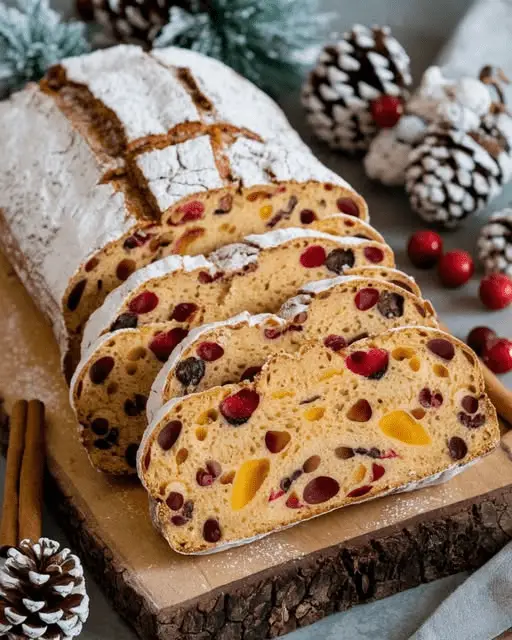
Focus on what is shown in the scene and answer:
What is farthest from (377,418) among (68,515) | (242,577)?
(68,515)

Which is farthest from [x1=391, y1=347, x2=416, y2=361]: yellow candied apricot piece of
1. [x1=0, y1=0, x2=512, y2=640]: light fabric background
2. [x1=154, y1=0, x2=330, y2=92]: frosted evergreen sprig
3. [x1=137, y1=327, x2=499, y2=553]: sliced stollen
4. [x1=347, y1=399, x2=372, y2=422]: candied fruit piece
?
[x1=154, y1=0, x2=330, y2=92]: frosted evergreen sprig

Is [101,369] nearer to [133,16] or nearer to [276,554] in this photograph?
[276,554]

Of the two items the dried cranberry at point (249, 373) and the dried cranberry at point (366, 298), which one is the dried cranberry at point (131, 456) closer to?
the dried cranberry at point (249, 373)

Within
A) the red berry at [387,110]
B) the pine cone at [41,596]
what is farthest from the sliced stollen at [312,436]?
the red berry at [387,110]

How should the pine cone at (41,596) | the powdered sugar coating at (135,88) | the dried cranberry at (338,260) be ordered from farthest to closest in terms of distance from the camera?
the powdered sugar coating at (135,88) < the dried cranberry at (338,260) < the pine cone at (41,596)

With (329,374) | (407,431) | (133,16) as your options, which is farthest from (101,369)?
(133,16)

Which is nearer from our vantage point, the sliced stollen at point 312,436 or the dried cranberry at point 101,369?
the sliced stollen at point 312,436
